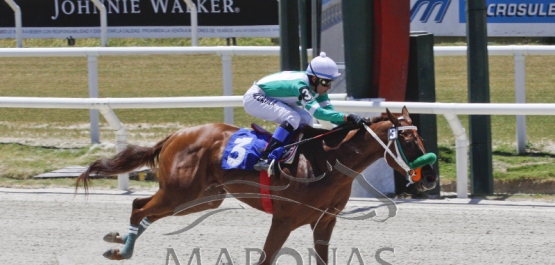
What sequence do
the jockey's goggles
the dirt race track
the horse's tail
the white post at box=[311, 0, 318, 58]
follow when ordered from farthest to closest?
the white post at box=[311, 0, 318, 58]
the horse's tail
the dirt race track
the jockey's goggles

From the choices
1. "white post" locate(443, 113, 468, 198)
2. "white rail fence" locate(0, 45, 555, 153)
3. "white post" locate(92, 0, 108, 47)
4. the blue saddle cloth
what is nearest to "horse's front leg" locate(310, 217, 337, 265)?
the blue saddle cloth

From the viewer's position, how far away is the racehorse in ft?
17.0

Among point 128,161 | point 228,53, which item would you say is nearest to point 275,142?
point 128,161

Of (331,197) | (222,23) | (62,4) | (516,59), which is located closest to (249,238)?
(331,197)

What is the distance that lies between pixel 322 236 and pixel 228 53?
4.35 metres

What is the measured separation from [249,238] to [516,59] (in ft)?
13.0

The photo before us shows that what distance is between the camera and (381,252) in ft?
19.7

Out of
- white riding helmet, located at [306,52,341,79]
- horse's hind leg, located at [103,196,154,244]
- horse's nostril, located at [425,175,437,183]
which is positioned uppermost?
white riding helmet, located at [306,52,341,79]

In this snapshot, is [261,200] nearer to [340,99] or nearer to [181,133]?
[181,133]

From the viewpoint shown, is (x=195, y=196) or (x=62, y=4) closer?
(x=195, y=196)

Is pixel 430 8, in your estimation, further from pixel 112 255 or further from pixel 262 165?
pixel 112 255

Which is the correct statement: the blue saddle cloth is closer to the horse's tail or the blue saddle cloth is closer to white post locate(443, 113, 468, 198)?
the horse's tail

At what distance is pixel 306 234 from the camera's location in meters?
6.57

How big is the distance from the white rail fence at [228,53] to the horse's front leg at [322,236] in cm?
386
